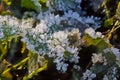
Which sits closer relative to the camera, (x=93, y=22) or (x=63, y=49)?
(x=63, y=49)

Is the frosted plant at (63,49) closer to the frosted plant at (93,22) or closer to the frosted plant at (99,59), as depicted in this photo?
the frosted plant at (99,59)

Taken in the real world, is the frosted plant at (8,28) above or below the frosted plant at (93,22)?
below

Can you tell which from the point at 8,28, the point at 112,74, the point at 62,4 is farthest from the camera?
the point at 62,4

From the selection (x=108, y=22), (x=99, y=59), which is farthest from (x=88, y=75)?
(x=108, y=22)

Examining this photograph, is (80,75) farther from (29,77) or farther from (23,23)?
(23,23)

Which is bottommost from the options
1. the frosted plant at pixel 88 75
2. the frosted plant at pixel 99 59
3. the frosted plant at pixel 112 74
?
the frosted plant at pixel 88 75

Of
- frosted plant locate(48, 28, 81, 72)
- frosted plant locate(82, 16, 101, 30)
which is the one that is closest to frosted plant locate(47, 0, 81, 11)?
frosted plant locate(82, 16, 101, 30)

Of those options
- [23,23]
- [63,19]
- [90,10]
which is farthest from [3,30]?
[90,10]

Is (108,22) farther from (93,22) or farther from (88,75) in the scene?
(88,75)

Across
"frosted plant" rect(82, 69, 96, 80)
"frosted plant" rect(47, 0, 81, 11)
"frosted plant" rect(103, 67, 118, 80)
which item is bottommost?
Result: "frosted plant" rect(82, 69, 96, 80)

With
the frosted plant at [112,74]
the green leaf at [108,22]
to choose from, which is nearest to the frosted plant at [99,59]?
the frosted plant at [112,74]

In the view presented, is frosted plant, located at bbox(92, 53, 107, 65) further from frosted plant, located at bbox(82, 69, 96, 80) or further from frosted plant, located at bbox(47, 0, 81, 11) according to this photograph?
frosted plant, located at bbox(47, 0, 81, 11)
